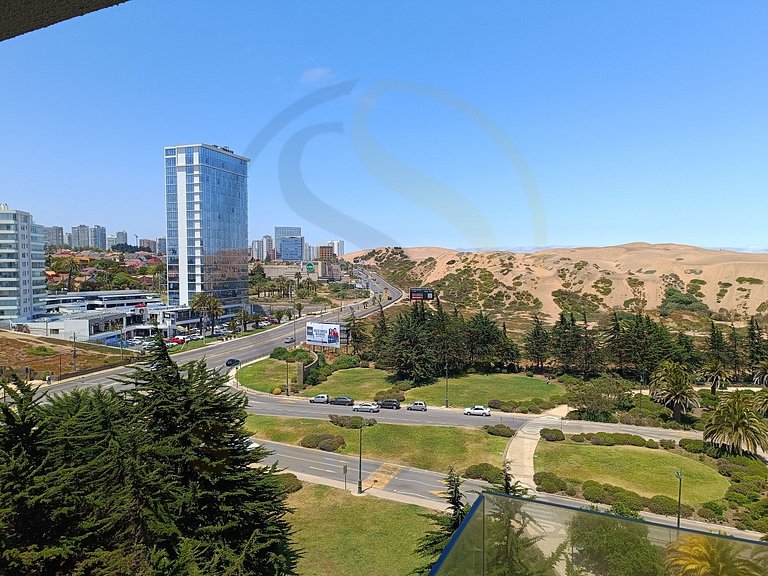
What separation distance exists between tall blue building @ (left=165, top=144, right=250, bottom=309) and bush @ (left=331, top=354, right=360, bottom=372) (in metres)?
36.1

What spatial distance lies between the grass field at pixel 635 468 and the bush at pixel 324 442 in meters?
14.1

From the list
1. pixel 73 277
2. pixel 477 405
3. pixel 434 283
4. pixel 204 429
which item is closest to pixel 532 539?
pixel 204 429

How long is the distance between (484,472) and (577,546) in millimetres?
26969

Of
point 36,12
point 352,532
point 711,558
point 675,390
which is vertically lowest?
point 352,532

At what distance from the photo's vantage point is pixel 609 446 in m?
34.7

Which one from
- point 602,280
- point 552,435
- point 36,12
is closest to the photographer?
point 36,12

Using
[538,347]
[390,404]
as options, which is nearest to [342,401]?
[390,404]

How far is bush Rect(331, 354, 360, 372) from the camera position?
202 ft

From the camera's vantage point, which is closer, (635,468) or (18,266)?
(635,468)

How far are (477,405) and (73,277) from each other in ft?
402

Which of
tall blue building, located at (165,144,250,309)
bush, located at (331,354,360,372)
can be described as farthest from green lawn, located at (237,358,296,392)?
tall blue building, located at (165,144,250,309)

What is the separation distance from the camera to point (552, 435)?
117 feet

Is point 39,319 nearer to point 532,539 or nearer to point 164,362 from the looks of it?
point 164,362

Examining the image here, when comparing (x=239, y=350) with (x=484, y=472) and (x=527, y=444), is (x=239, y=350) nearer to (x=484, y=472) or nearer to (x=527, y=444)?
(x=527, y=444)
